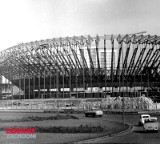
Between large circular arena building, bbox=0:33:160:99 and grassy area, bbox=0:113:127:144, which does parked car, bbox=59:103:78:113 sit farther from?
grassy area, bbox=0:113:127:144

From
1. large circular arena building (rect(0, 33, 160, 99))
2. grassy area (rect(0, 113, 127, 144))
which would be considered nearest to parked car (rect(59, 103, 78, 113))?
large circular arena building (rect(0, 33, 160, 99))

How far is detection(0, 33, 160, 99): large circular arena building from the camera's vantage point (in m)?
83.4

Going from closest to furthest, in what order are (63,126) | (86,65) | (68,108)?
(63,126) < (68,108) < (86,65)

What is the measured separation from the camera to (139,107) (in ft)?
205

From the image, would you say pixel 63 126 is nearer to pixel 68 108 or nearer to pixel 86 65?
pixel 68 108

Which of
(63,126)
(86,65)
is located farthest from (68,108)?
(63,126)

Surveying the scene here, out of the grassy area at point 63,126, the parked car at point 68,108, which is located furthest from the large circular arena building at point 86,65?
the grassy area at point 63,126

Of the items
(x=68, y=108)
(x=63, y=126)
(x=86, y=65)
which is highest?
Answer: (x=86, y=65)

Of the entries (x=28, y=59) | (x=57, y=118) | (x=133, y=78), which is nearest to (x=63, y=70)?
(x=28, y=59)

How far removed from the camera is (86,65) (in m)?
90.7

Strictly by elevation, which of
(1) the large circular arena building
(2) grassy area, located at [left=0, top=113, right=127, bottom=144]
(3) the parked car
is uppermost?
(1) the large circular arena building

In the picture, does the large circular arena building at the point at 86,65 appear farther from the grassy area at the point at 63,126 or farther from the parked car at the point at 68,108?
the grassy area at the point at 63,126

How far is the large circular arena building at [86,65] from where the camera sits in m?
83.4

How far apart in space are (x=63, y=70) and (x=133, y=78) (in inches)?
823
